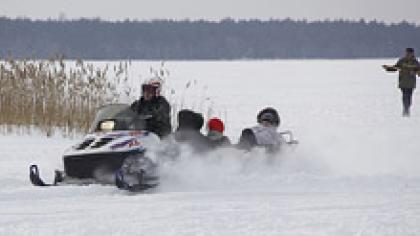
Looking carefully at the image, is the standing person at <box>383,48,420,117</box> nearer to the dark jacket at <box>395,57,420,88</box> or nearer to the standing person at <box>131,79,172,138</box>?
the dark jacket at <box>395,57,420,88</box>

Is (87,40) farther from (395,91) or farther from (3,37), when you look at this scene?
Result: (395,91)

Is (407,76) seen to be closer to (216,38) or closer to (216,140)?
(216,140)


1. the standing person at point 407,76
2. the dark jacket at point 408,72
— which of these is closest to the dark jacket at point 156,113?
the standing person at point 407,76

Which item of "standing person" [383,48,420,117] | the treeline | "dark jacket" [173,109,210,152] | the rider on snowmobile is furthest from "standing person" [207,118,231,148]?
the treeline

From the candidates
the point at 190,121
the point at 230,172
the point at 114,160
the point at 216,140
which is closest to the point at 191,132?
the point at 190,121

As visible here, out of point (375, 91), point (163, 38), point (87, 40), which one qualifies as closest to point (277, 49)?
point (163, 38)

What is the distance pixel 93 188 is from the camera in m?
11.0

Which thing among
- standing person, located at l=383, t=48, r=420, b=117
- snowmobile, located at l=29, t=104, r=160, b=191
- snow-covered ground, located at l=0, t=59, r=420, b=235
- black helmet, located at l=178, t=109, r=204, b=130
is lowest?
Answer: snow-covered ground, located at l=0, t=59, r=420, b=235

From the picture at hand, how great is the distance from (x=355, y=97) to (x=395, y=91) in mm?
4454

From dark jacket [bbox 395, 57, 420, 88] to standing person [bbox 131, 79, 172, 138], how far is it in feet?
45.4

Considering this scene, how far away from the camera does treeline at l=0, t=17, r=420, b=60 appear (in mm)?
142500

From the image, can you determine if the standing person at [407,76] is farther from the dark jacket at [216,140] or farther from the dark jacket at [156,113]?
the dark jacket at [156,113]

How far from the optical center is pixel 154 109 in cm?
1194

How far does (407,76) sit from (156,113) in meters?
14.3
